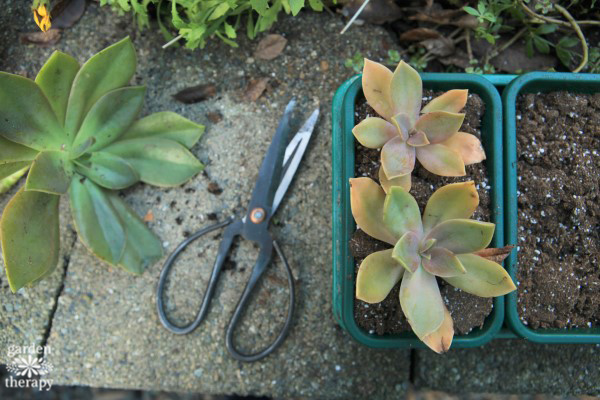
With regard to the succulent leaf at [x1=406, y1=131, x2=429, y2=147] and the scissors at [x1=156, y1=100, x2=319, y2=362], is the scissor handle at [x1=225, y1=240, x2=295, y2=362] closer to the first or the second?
the scissors at [x1=156, y1=100, x2=319, y2=362]

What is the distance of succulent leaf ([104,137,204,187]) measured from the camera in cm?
130

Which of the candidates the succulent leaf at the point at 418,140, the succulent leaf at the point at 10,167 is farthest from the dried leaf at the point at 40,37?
the succulent leaf at the point at 418,140

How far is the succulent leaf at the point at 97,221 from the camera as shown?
1241 mm

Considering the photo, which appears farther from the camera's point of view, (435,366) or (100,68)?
(435,366)

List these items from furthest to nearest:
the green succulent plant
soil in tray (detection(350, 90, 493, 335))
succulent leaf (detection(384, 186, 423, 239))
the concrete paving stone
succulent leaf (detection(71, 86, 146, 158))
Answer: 1. the concrete paving stone
2. succulent leaf (detection(71, 86, 146, 158))
3. the green succulent plant
4. soil in tray (detection(350, 90, 493, 335))
5. succulent leaf (detection(384, 186, 423, 239))

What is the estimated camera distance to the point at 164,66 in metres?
1.41

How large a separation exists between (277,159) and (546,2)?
71cm

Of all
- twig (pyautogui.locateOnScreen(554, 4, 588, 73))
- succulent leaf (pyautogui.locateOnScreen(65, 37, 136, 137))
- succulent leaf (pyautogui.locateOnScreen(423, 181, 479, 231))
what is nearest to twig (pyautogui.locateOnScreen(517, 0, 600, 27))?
twig (pyautogui.locateOnScreen(554, 4, 588, 73))

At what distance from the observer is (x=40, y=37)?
4.61 feet

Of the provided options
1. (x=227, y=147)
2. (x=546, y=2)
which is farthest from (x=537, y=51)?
(x=227, y=147)

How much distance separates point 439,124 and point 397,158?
10cm

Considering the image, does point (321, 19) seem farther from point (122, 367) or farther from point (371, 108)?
point (122, 367)

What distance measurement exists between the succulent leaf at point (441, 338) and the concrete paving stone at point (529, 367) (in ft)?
1.44

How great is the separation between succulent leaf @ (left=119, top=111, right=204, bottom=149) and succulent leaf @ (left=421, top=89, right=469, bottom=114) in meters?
0.59
